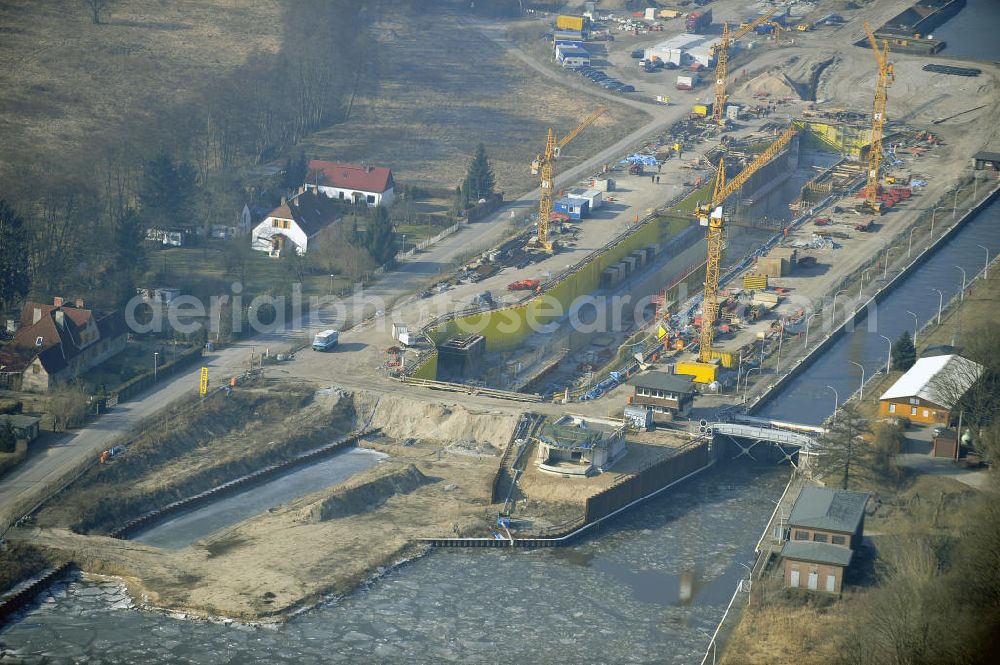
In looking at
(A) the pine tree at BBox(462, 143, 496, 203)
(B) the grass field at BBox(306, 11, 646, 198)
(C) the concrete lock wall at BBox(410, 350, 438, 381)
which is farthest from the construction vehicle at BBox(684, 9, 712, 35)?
(C) the concrete lock wall at BBox(410, 350, 438, 381)

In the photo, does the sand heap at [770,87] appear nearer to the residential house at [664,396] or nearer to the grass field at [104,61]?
the grass field at [104,61]

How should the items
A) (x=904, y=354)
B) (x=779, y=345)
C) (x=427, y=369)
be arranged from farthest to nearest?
(x=779, y=345)
(x=904, y=354)
(x=427, y=369)

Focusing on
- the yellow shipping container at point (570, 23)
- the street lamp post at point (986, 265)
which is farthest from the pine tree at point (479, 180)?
the yellow shipping container at point (570, 23)

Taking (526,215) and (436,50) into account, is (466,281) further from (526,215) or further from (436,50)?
(436,50)

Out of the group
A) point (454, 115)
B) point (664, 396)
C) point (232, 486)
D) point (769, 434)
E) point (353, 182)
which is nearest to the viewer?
point (232, 486)

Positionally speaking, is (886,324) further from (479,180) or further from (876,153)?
(479,180)

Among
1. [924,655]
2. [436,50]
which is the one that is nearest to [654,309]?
[924,655]

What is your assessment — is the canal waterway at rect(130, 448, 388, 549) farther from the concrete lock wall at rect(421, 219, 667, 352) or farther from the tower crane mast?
the tower crane mast

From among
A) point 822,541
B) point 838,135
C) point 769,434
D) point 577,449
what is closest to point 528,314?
point 769,434
